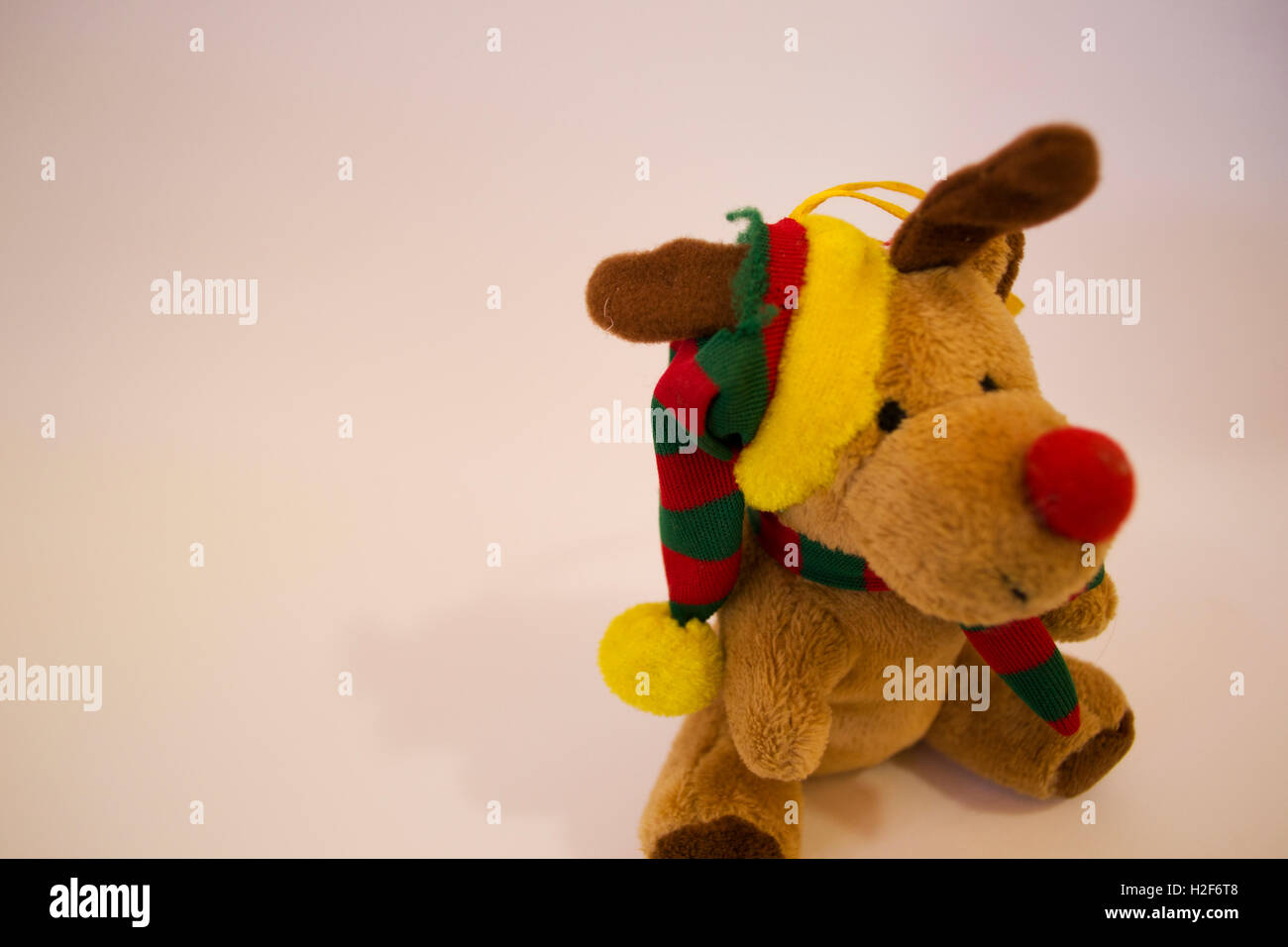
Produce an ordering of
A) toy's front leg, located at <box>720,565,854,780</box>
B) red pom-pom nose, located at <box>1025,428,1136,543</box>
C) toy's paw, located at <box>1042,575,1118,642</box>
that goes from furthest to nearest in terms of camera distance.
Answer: toy's paw, located at <box>1042,575,1118,642</box> < toy's front leg, located at <box>720,565,854,780</box> < red pom-pom nose, located at <box>1025,428,1136,543</box>

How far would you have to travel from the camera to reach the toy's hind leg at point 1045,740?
1235 mm

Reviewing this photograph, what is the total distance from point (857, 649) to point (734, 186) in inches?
54.7

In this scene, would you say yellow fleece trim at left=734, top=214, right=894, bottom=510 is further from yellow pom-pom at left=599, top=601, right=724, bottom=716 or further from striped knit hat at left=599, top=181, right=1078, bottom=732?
yellow pom-pom at left=599, top=601, right=724, bottom=716

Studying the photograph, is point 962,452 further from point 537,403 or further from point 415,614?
point 537,403

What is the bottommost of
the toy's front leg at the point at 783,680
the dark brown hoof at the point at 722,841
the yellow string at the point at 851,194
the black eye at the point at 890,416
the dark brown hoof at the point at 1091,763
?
the dark brown hoof at the point at 722,841

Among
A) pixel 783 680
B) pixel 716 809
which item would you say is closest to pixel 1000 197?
pixel 783 680

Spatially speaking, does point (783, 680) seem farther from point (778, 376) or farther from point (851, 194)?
point (851, 194)

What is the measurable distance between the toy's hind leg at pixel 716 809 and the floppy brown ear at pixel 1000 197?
0.61 m

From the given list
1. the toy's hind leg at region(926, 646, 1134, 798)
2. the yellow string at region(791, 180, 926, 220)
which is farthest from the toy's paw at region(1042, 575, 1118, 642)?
the yellow string at region(791, 180, 926, 220)

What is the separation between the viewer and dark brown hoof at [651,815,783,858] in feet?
3.63

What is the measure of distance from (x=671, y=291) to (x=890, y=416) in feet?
0.82

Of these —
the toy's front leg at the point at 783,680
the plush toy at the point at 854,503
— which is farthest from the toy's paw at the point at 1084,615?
the toy's front leg at the point at 783,680

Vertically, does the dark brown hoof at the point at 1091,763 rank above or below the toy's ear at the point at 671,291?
below

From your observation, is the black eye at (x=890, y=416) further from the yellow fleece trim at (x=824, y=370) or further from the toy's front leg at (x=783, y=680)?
the toy's front leg at (x=783, y=680)
